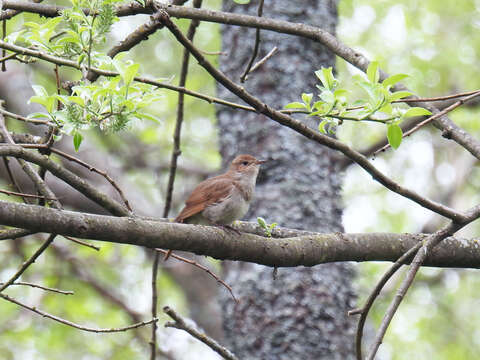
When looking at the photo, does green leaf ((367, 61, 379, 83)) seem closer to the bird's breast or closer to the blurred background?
the bird's breast

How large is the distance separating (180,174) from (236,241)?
550 centimetres

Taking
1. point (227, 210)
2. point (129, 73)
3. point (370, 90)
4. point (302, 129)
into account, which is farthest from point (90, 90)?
point (227, 210)

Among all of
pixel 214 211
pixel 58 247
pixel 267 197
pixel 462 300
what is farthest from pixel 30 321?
pixel 462 300

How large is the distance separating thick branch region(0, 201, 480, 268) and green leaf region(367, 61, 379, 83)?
77 cm

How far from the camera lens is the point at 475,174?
407 inches

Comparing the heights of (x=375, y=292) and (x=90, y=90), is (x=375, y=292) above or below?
below

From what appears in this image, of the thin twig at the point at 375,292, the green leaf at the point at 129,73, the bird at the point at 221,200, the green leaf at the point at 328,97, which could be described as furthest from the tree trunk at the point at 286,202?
the green leaf at the point at 129,73

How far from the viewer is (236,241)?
2746mm

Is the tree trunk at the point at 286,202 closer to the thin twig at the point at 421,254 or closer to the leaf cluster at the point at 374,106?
the thin twig at the point at 421,254

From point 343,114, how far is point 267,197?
268 centimetres

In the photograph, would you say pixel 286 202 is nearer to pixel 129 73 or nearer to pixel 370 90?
pixel 370 90

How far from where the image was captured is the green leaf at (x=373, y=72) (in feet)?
8.31

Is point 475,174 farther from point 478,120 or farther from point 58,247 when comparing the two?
point 58,247

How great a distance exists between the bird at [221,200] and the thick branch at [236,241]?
82 cm
